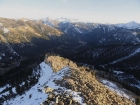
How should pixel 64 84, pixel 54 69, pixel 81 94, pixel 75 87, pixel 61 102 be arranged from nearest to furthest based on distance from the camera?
pixel 61 102 < pixel 81 94 < pixel 75 87 < pixel 64 84 < pixel 54 69

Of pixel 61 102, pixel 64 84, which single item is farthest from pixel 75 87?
pixel 61 102

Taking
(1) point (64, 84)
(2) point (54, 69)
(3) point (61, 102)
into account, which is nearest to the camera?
(3) point (61, 102)

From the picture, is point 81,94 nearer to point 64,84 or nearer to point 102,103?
point 102,103

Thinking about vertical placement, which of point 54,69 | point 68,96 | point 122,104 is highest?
point 68,96

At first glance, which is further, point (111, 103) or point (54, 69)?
point (54, 69)

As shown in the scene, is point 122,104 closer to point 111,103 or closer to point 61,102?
point 111,103

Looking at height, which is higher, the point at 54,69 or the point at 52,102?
the point at 52,102

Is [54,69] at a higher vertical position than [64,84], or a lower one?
lower

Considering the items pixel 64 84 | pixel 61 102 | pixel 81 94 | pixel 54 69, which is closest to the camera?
pixel 61 102

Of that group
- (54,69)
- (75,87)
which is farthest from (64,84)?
(54,69)
